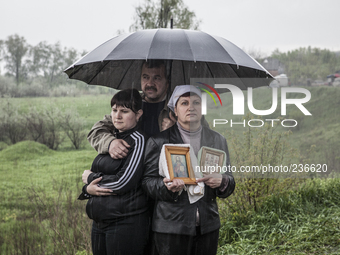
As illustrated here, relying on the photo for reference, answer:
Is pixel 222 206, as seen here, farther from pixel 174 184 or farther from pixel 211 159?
pixel 174 184

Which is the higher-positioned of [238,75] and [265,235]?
[238,75]

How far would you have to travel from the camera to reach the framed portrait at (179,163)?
277cm

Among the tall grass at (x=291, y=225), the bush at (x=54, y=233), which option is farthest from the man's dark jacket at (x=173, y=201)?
the bush at (x=54, y=233)

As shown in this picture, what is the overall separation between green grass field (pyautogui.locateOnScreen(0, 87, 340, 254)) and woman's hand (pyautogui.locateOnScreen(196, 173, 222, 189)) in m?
0.83

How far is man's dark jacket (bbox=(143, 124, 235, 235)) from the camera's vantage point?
2760 millimetres

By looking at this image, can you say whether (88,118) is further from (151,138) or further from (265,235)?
(151,138)

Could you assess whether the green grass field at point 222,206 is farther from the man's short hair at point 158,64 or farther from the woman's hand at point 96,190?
the woman's hand at point 96,190

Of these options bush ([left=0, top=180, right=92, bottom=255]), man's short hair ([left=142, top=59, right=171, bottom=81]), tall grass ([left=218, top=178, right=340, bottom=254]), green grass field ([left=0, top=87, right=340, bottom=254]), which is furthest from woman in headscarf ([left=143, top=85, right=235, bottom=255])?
bush ([left=0, top=180, right=92, bottom=255])

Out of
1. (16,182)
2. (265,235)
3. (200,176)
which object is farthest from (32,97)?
(200,176)

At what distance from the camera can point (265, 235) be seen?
486 cm

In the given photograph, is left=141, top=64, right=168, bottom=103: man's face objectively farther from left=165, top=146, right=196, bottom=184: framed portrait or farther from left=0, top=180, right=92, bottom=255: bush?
left=0, top=180, right=92, bottom=255: bush

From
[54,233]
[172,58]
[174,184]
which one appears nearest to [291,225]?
[174,184]

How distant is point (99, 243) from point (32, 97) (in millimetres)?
10684

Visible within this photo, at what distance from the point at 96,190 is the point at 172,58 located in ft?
4.09
